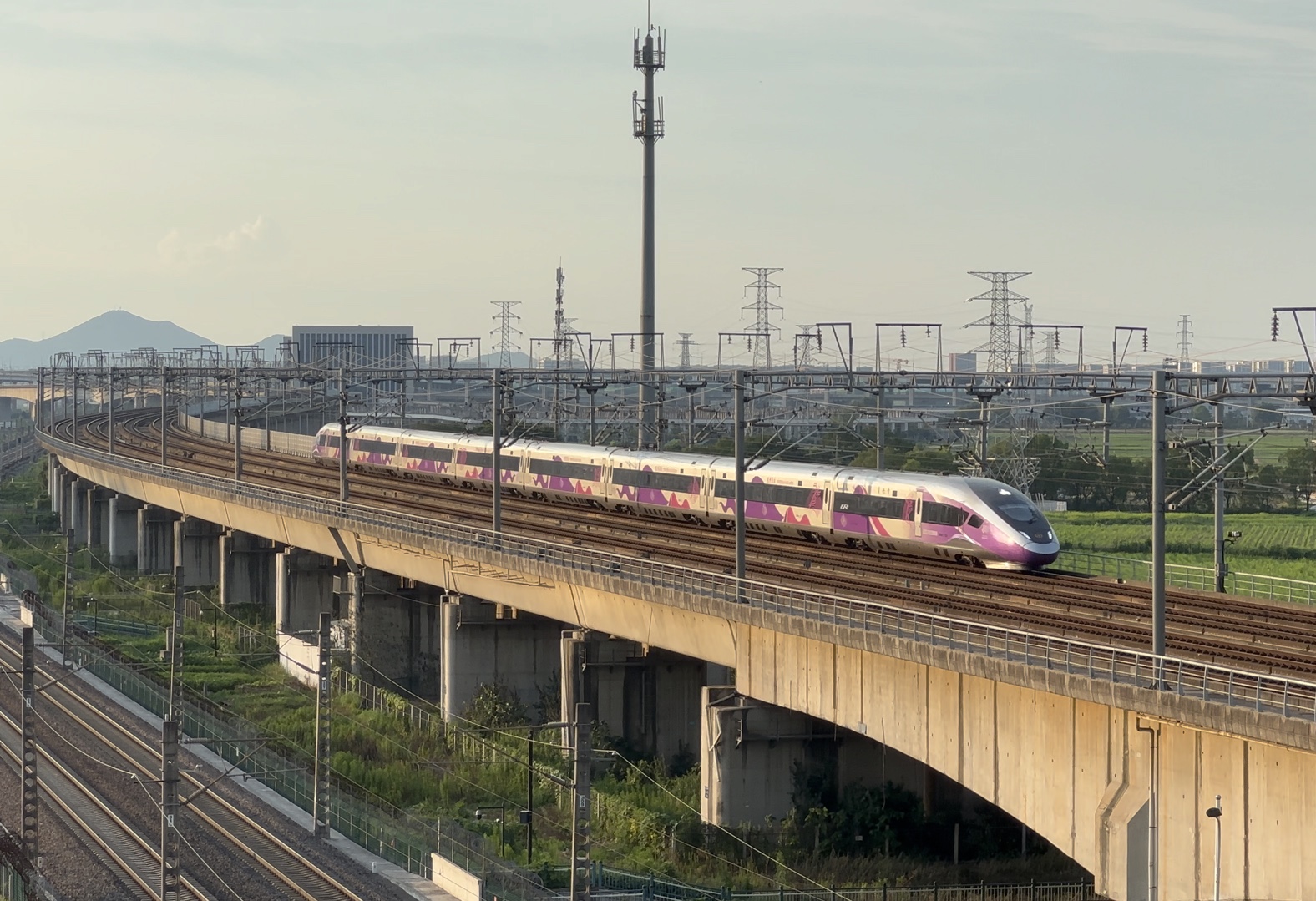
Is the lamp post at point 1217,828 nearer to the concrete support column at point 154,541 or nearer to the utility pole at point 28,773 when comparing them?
the utility pole at point 28,773

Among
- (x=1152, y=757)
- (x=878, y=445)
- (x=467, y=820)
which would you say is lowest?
(x=467, y=820)

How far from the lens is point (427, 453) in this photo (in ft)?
314

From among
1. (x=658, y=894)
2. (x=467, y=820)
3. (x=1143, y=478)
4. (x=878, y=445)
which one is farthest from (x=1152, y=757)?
(x=1143, y=478)

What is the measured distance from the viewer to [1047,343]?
120938mm

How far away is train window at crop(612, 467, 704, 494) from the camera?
70.3 meters

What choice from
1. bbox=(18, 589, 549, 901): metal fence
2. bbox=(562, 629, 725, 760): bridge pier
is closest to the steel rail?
bbox=(18, 589, 549, 901): metal fence

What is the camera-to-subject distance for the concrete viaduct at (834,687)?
29141 millimetres

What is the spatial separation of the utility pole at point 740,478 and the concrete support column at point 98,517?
81243 mm

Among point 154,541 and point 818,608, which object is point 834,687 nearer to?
point 818,608

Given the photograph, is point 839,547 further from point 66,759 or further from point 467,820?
point 66,759

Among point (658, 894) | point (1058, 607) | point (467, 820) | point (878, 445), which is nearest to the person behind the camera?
point (658, 894)

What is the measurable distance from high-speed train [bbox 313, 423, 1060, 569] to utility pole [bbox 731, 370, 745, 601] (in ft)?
28.0

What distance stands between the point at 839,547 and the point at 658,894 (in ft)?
78.6

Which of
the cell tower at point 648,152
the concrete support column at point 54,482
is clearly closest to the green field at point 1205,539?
the cell tower at point 648,152
